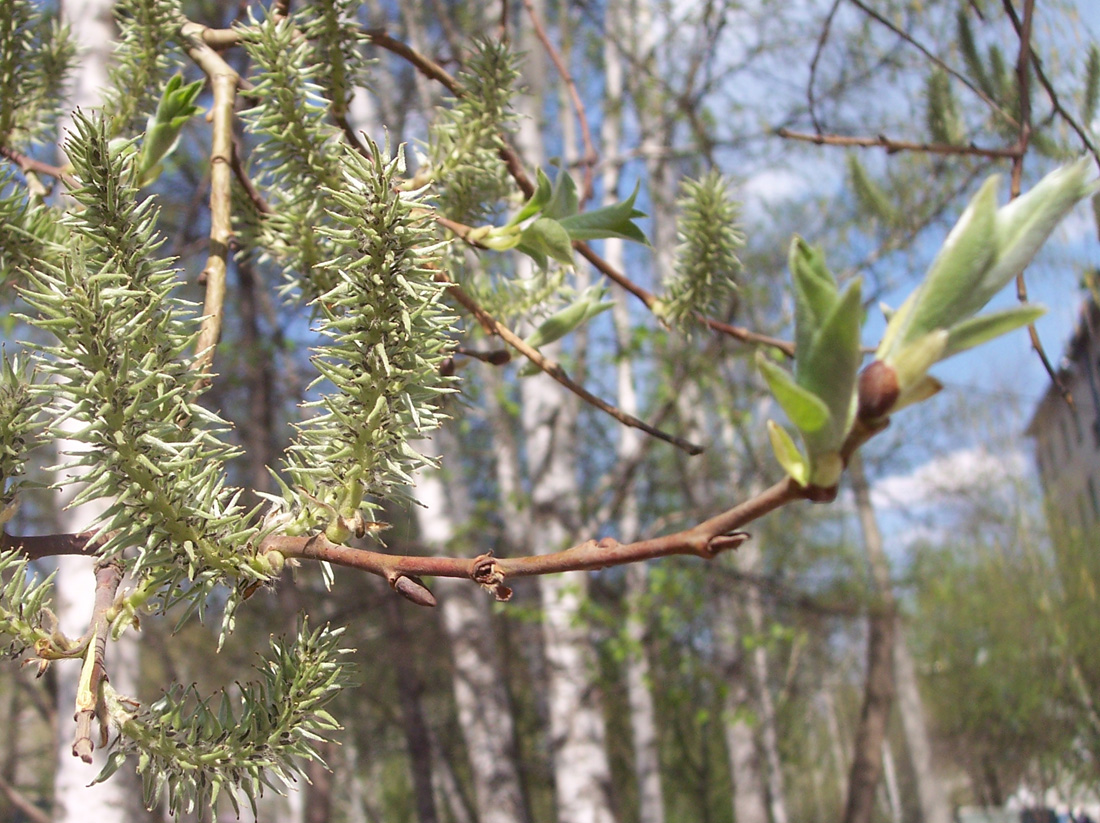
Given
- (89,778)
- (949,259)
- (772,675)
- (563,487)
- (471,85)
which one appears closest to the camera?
(949,259)

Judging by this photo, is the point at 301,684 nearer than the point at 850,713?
Yes

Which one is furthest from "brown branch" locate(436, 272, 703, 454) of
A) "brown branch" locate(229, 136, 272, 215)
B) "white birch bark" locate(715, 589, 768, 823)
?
"white birch bark" locate(715, 589, 768, 823)

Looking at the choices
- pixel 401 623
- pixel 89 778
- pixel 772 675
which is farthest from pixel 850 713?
pixel 89 778

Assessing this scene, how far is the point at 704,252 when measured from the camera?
0.58 meters

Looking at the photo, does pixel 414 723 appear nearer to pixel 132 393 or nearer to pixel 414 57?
pixel 414 57

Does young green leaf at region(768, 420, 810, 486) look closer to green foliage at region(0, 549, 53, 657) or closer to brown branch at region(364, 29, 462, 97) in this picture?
green foliage at region(0, 549, 53, 657)

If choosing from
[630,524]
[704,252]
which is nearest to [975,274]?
[704,252]

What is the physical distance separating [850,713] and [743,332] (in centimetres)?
901

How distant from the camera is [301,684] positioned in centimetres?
30

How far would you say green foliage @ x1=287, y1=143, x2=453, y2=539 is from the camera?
27cm

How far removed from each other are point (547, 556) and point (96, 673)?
0.53 ft

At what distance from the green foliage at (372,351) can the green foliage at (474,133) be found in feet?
0.69

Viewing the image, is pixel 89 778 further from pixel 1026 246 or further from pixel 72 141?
pixel 1026 246

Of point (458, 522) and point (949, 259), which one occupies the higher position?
point (458, 522)
